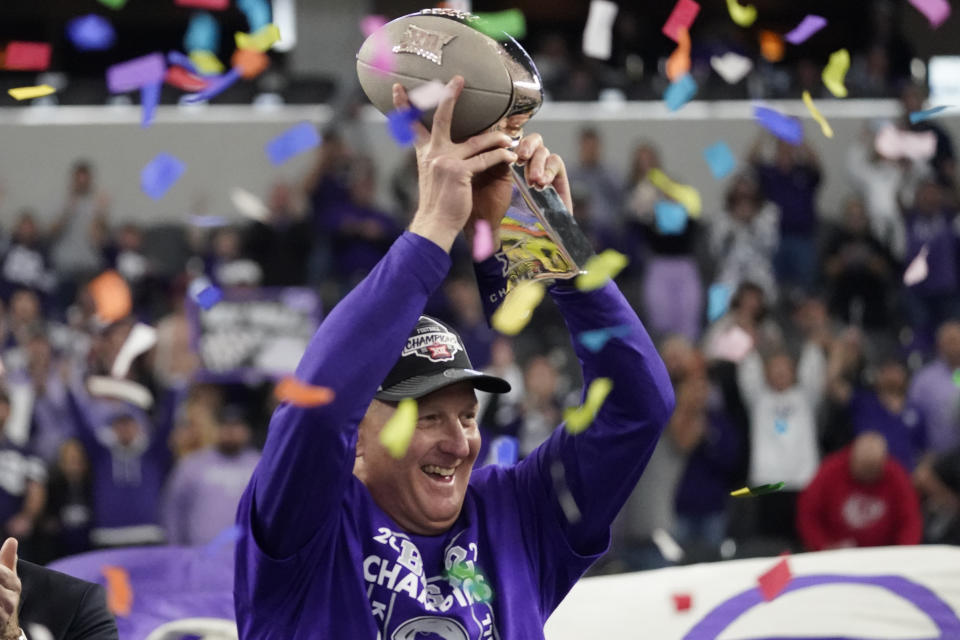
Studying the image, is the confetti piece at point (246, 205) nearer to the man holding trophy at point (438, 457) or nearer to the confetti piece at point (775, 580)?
the confetti piece at point (775, 580)

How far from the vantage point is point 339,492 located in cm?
295

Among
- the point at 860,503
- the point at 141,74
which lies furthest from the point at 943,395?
the point at 141,74

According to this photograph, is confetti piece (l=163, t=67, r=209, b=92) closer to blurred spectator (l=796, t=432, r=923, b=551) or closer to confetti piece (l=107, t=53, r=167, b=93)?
confetti piece (l=107, t=53, r=167, b=93)

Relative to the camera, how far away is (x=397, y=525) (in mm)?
3256

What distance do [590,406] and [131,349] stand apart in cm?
707

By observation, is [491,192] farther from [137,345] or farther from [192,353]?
[137,345]

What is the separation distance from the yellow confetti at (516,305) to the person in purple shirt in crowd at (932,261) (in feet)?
30.3

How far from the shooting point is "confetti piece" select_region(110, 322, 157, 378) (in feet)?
32.3

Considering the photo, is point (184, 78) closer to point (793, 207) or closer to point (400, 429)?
point (400, 429)

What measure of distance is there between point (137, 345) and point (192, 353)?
2.44 ft

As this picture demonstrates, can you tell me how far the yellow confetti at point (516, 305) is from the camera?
123 inches

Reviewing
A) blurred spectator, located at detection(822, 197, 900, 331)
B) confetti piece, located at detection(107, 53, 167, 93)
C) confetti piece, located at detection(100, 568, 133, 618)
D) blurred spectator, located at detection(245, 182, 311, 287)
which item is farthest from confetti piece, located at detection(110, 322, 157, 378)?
confetti piece, located at detection(107, 53, 167, 93)

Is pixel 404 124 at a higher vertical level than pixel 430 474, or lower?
higher

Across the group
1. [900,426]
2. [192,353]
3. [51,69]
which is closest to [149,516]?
[192,353]
